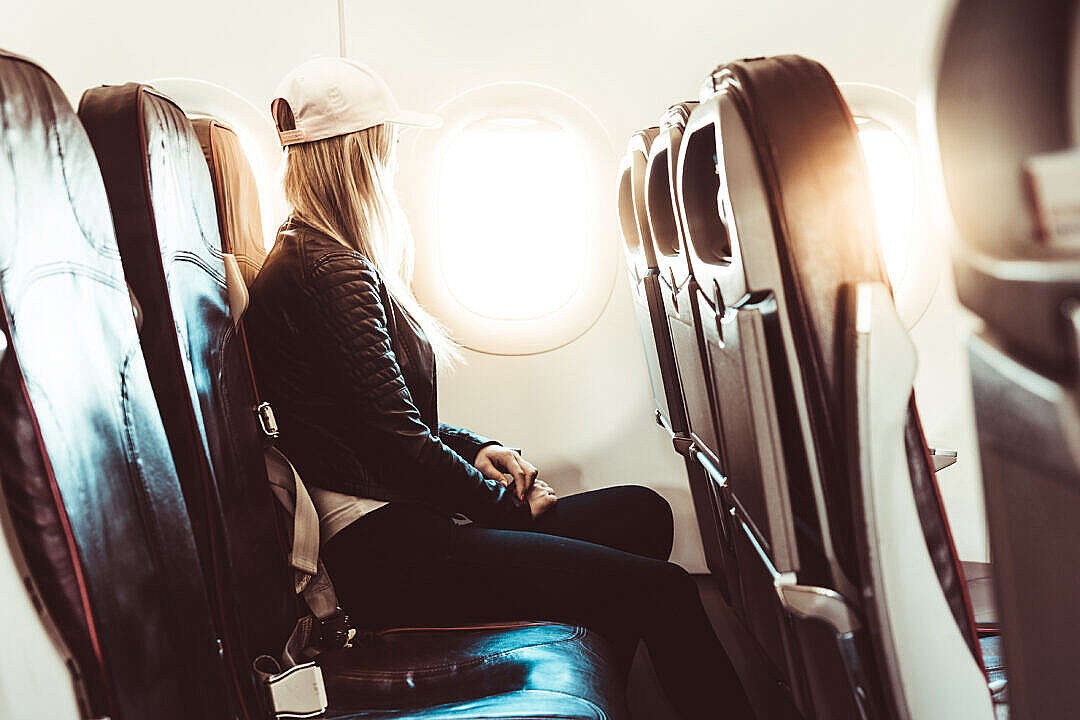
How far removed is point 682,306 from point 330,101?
0.97 meters

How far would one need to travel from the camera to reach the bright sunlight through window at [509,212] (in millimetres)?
2770

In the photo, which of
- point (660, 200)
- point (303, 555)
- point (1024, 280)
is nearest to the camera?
point (1024, 280)

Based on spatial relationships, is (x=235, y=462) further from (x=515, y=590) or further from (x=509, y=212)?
(x=509, y=212)

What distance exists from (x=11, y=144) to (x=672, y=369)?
149 centimetres

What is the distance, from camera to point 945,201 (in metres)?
0.46

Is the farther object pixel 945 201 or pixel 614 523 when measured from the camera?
pixel 614 523

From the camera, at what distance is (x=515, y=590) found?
5.86 feet

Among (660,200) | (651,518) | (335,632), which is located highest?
(660,200)

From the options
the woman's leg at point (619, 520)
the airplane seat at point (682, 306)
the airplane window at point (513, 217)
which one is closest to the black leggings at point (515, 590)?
the airplane seat at point (682, 306)

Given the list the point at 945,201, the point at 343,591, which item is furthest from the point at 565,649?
the point at 945,201

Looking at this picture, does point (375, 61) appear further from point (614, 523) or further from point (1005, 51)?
point (1005, 51)

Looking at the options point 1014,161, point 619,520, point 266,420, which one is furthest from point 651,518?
point 1014,161

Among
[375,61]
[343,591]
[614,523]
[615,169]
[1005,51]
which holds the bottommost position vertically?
[614,523]

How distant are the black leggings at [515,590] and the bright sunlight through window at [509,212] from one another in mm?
1141
